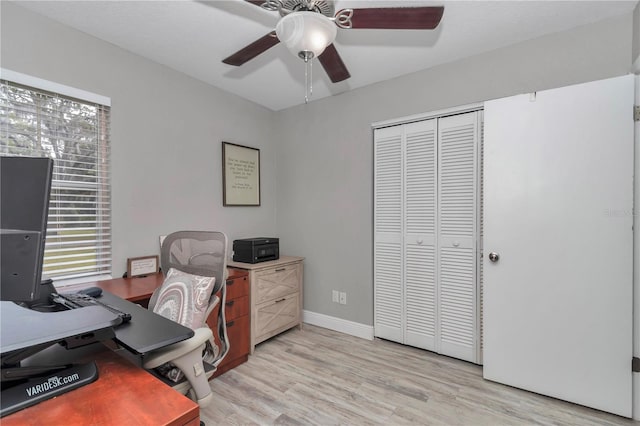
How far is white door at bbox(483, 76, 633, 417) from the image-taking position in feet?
5.92

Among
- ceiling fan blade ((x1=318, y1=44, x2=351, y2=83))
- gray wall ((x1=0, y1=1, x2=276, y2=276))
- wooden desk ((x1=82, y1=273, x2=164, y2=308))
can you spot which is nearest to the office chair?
wooden desk ((x1=82, y1=273, x2=164, y2=308))

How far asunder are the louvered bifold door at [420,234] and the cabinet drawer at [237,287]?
146 cm

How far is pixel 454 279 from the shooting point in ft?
8.16

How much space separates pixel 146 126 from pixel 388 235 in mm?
2342

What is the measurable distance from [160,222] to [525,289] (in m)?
2.89

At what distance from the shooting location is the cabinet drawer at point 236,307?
241cm

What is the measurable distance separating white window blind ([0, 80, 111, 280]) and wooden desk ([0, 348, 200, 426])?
5.21 ft

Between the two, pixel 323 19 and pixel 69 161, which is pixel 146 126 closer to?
pixel 69 161

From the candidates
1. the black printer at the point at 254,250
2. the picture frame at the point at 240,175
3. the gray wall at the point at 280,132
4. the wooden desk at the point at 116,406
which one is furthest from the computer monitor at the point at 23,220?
the picture frame at the point at 240,175

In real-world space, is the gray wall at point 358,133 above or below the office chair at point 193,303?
above

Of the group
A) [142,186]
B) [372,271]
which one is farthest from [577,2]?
[142,186]

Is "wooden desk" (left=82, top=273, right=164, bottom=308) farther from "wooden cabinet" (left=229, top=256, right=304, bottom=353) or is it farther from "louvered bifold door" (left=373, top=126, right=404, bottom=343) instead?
"louvered bifold door" (left=373, top=126, right=404, bottom=343)

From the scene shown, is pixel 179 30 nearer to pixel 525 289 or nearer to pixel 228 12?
pixel 228 12

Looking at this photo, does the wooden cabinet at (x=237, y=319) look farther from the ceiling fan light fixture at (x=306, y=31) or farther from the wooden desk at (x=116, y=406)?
the ceiling fan light fixture at (x=306, y=31)
